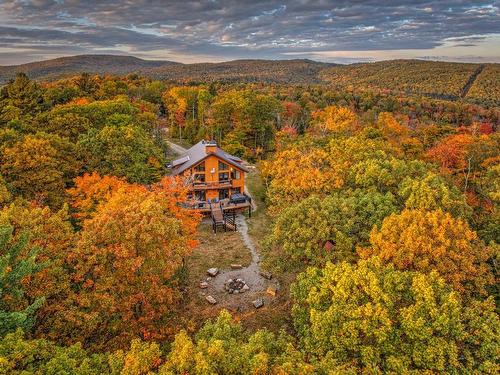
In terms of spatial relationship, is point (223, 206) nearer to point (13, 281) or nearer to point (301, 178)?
point (301, 178)

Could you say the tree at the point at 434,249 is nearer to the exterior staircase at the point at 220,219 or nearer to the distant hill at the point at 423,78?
the exterior staircase at the point at 220,219

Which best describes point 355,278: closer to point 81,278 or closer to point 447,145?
point 81,278

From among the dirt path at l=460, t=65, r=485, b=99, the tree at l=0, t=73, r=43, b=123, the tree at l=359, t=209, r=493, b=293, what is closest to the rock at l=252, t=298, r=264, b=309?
the tree at l=359, t=209, r=493, b=293

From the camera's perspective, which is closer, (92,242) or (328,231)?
(92,242)

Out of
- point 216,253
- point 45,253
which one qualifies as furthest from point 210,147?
point 45,253

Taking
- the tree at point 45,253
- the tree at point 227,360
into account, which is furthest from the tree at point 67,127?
the tree at point 227,360

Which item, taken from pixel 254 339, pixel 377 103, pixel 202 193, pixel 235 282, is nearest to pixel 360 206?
pixel 235 282

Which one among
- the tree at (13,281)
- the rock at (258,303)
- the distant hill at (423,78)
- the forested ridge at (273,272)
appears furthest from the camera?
the distant hill at (423,78)
